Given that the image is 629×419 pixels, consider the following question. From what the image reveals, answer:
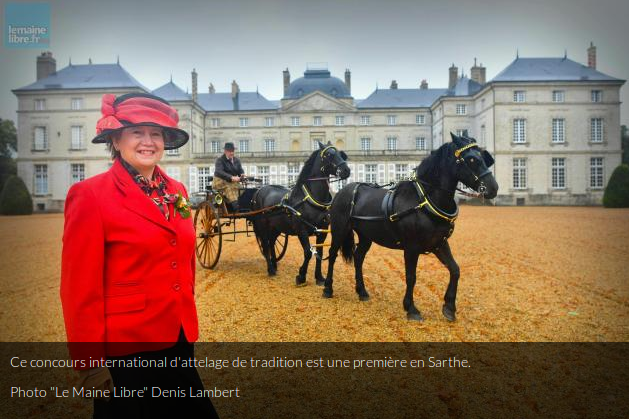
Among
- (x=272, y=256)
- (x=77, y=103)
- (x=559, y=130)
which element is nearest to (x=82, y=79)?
(x=77, y=103)

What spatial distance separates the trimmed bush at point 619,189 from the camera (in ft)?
70.0

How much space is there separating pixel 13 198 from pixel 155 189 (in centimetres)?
2488

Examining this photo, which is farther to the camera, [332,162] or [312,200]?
[312,200]

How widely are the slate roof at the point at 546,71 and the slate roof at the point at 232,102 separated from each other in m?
25.9

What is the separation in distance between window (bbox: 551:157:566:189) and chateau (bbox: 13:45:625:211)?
0.26 ft

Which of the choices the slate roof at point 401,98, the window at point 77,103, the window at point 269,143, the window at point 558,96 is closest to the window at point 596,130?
the window at point 558,96

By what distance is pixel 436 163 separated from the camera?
4473 millimetres

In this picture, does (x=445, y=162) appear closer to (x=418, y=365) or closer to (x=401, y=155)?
(x=418, y=365)

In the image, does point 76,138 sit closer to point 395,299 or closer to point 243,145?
point 243,145

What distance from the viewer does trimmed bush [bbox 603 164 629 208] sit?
21.3m

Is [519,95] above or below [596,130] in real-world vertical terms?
above

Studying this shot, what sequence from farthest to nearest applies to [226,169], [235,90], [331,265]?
[235,90], [226,169], [331,265]

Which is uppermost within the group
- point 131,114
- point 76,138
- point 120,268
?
point 76,138

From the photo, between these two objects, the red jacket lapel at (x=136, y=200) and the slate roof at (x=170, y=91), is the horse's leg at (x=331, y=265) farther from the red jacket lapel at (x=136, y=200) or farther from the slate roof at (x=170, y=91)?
the slate roof at (x=170, y=91)
